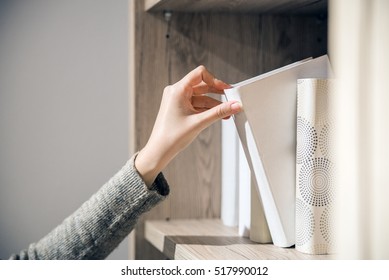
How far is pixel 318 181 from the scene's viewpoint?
678 mm

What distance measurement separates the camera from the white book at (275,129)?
0.69 m

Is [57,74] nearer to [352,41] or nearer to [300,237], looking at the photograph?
[300,237]

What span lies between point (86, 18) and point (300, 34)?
326 millimetres

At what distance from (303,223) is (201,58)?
0.36m

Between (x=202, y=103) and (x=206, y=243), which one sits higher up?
(x=202, y=103)

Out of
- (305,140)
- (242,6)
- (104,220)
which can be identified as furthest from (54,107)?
(305,140)

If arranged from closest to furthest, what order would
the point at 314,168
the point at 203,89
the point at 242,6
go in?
1. the point at 314,168
2. the point at 203,89
3. the point at 242,6

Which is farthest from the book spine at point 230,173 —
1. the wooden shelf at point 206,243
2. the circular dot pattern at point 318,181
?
the circular dot pattern at point 318,181

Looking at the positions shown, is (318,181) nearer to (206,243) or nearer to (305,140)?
(305,140)

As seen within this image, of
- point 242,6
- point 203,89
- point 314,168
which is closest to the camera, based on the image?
point 314,168

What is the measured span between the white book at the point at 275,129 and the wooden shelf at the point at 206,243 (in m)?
0.04

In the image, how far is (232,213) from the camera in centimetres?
91

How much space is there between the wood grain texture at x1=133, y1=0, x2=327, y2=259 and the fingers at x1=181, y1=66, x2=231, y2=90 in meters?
0.18

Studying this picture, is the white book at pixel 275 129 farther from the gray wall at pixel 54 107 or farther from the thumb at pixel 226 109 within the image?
the gray wall at pixel 54 107
